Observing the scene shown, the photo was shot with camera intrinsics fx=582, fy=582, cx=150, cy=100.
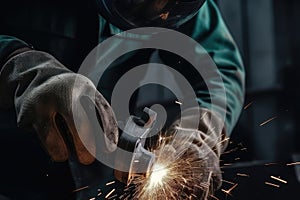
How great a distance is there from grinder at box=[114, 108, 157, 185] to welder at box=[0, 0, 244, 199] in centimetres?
4

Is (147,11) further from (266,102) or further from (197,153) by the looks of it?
(266,102)

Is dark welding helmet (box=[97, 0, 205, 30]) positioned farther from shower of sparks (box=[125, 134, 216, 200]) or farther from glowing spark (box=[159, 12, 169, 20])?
shower of sparks (box=[125, 134, 216, 200])

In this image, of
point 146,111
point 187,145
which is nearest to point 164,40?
point 187,145

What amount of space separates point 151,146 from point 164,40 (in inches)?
14.2

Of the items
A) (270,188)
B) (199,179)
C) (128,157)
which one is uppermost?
(128,157)

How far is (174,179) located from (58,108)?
1.45 feet

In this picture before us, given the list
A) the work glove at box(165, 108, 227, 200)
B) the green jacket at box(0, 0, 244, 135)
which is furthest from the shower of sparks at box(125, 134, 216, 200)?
the green jacket at box(0, 0, 244, 135)

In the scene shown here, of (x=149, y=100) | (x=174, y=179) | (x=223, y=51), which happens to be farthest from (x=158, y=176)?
(x=223, y=51)

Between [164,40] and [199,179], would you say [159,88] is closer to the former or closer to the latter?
[164,40]

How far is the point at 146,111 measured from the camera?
1.02 meters

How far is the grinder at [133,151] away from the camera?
3.22 feet

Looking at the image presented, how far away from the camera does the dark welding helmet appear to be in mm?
1185

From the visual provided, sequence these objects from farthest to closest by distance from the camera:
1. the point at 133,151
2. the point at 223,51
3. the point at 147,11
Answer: the point at 223,51
the point at 147,11
the point at 133,151

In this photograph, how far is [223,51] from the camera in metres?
1.67
